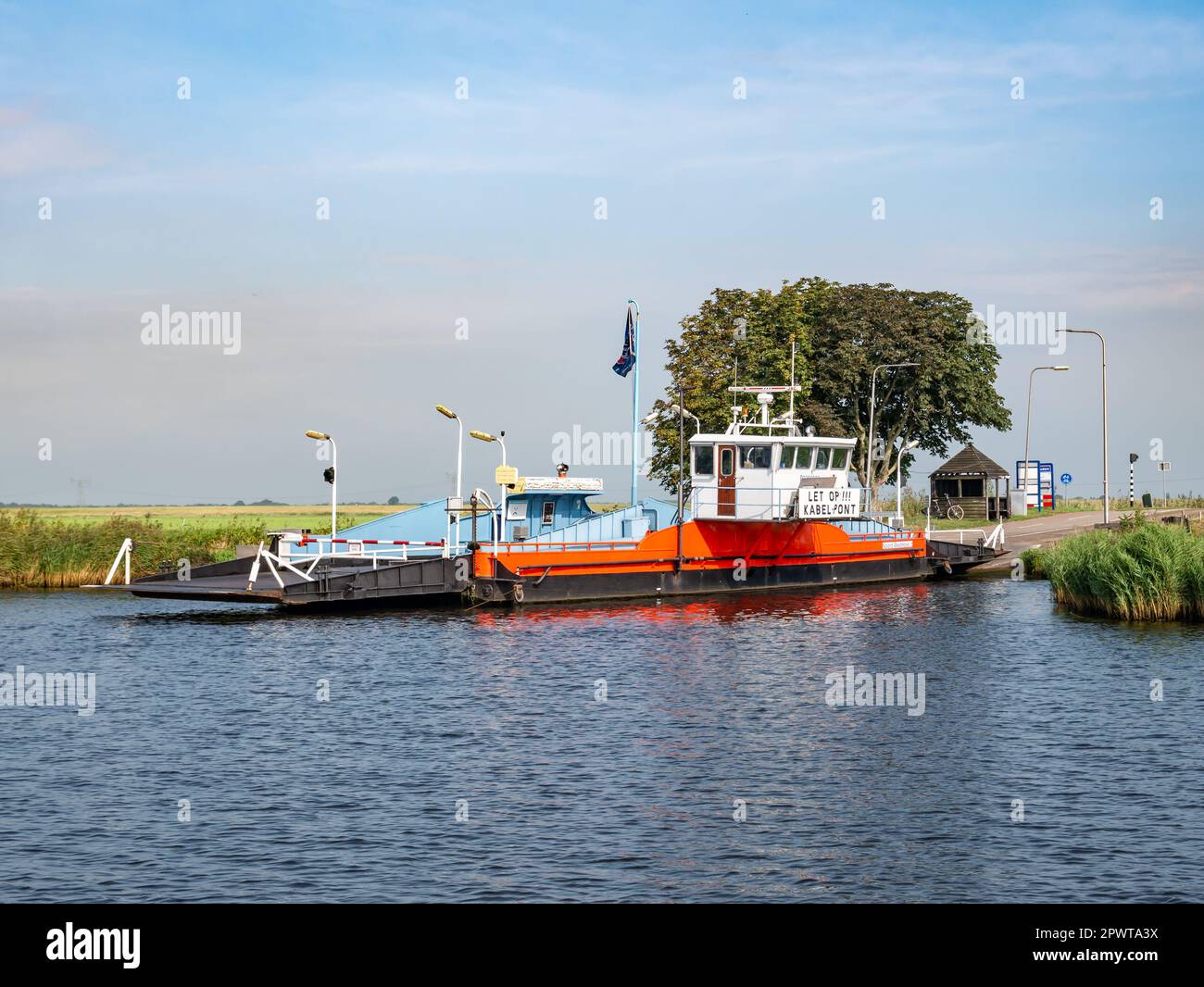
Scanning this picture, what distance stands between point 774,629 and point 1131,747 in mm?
18786

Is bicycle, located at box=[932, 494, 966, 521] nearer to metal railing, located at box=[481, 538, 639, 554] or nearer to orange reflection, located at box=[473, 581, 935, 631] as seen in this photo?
orange reflection, located at box=[473, 581, 935, 631]

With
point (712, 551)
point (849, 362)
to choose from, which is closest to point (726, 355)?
point (849, 362)

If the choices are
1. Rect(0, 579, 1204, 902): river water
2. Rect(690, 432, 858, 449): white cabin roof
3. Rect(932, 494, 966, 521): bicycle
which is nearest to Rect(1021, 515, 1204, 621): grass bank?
Rect(0, 579, 1204, 902): river water

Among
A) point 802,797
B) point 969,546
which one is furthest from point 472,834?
point 969,546

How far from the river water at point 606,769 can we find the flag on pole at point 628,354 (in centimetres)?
1850

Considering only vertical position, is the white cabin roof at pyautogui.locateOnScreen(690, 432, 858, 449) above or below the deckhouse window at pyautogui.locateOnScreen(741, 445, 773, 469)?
above

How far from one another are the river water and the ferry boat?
18.8ft

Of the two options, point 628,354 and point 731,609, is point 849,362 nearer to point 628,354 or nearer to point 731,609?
point 628,354

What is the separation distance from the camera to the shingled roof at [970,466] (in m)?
86.4

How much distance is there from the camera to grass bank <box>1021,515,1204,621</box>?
39531 mm

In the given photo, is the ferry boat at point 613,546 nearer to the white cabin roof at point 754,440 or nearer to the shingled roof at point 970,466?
the white cabin roof at point 754,440

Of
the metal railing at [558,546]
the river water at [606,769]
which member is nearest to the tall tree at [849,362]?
the metal railing at [558,546]
